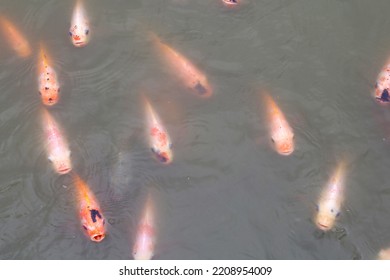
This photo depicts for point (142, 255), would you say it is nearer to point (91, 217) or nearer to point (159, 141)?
point (91, 217)

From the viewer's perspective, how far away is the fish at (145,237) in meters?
5.71

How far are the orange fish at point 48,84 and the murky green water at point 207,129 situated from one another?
0.12 meters

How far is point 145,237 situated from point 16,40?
3.46 metres

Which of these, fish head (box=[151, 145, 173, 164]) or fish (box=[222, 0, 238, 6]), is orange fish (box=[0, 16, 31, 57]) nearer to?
fish head (box=[151, 145, 173, 164])

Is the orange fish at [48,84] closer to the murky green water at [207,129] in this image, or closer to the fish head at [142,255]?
the murky green water at [207,129]

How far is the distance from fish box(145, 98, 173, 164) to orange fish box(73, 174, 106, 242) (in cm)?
94

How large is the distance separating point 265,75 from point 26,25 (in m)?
3.49

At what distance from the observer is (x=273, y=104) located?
664cm

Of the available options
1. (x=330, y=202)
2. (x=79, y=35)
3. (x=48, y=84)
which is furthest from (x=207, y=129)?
(x=79, y=35)

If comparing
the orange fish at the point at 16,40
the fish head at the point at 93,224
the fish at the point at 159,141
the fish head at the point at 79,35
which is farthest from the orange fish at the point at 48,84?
the fish head at the point at 93,224

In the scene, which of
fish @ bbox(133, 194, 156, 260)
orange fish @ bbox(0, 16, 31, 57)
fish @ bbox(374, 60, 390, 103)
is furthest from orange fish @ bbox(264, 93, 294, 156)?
orange fish @ bbox(0, 16, 31, 57)

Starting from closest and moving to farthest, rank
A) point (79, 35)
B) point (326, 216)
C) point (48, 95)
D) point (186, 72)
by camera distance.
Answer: point (326, 216)
point (48, 95)
point (186, 72)
point (79, 35)

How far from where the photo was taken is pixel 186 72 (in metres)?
6.85

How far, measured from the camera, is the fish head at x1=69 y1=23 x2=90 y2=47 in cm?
714
